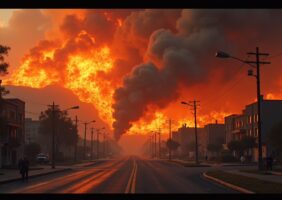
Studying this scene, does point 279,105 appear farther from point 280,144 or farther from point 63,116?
point 63,116

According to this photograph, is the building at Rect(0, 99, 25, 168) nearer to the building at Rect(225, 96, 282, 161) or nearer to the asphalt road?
the asphalt road

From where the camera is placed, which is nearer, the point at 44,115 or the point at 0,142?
the point at 0,142

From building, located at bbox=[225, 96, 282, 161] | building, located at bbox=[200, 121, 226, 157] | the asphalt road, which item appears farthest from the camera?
building, located at bbox=[200, 121, 226, 157]

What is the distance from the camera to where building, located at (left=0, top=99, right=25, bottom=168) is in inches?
3120

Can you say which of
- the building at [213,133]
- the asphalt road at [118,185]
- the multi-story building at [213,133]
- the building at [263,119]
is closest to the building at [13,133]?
the asphalt road at [118,185]

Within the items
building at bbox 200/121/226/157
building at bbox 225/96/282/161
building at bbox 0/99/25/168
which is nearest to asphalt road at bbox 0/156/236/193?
building at bbox 0/99/25/168

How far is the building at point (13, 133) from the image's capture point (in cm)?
7925

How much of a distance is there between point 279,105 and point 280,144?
91.1 ft

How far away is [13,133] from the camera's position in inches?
3408

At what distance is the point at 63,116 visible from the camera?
129000mm

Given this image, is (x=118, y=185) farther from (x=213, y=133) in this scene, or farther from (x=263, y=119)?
(x=213, y=133)

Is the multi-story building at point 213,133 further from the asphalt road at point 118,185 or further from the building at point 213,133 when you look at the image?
the asphalt road at point 118,185

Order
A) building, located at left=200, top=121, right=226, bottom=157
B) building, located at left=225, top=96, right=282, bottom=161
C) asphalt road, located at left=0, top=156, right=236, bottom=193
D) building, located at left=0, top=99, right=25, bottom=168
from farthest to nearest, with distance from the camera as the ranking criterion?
building, located at left=200, top=121, right=226, bottom=157 < building, located at left=225, top=96, right=282, bottom=161 < building, located at left=0, top=99, right=25, bottom=168 < asphalt road, located at left=0, top=156, right=236, bottom=193
